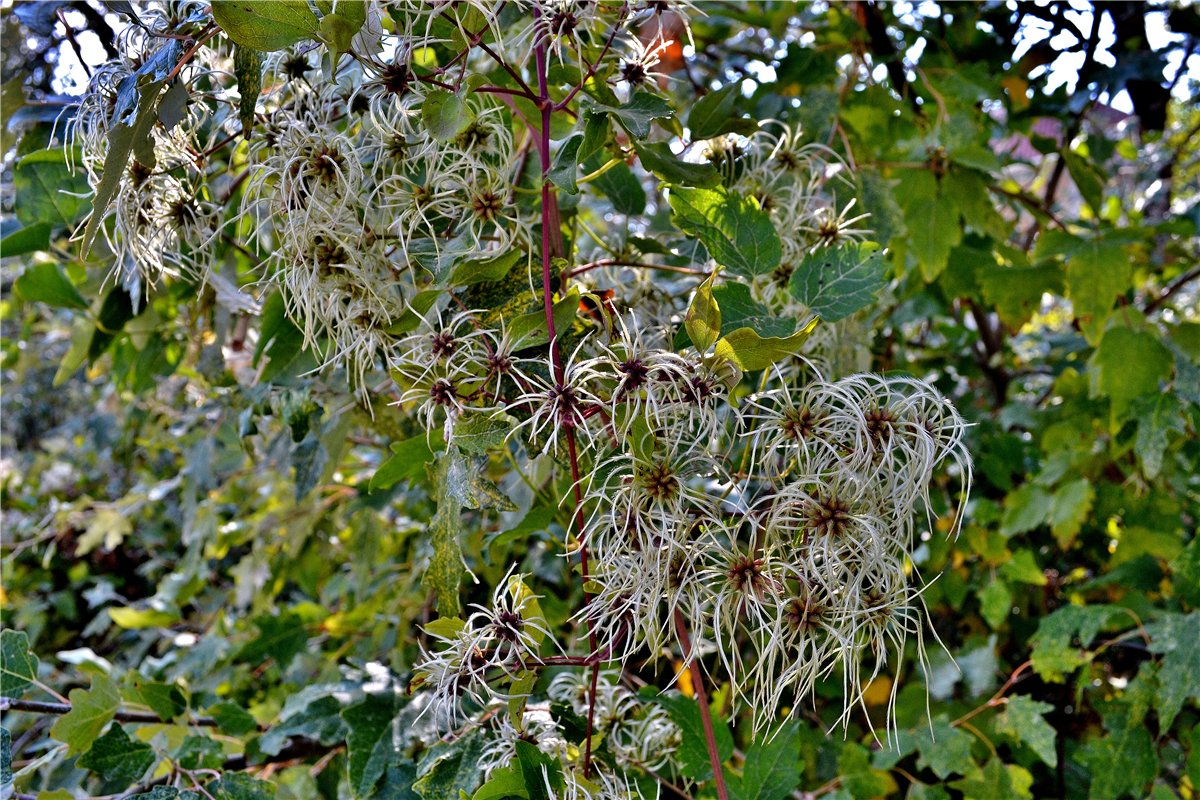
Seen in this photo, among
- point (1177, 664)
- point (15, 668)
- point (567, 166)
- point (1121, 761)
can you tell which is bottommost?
point (1121, 761)

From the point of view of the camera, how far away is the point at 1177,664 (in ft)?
2.54

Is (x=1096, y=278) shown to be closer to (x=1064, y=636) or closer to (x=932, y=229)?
(x=932, y=229)

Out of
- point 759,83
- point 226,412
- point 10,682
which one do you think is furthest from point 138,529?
point 759,83

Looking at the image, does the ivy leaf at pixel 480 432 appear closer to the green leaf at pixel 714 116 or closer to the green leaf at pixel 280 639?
the green leaf at pixel 714 116

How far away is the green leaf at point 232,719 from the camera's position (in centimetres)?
79

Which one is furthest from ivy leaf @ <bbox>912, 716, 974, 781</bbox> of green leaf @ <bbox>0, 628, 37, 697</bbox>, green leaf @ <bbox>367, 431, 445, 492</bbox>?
green leaf @ <bbox>0, 628, 37, 697</bbox>

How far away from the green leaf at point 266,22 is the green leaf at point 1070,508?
0.93 meters

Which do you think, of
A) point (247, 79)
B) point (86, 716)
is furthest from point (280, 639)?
point (247, 79)

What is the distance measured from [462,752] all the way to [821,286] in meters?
0.35

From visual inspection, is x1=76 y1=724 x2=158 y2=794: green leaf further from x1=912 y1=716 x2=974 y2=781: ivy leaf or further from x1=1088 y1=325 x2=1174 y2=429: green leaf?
x1=1088 y1=325 x2=1174 y2=429: green leaf

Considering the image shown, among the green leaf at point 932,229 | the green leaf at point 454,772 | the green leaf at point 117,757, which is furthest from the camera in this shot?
the green leaf at point 932,229

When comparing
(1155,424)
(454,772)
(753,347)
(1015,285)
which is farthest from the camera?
(1015,285)

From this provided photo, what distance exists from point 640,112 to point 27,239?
56 centimetres

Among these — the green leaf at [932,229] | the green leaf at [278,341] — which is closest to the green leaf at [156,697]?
the green leaf at [278,341]
